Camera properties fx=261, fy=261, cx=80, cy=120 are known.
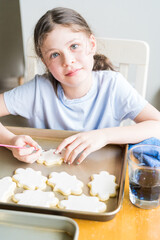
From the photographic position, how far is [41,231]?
484 mm

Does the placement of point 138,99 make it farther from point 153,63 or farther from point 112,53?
point 153,63

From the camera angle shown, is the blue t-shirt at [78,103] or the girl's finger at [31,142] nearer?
the girl's finger at [31,142]

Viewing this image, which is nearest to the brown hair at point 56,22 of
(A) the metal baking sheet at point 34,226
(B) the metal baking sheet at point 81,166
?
(B) the metal baking sheet at point 81,166

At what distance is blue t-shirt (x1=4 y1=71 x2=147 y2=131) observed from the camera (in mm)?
1042

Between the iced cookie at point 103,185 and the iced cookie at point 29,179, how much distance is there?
0.12m

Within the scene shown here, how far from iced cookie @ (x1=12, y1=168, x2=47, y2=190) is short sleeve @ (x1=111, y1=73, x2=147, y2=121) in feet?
1.56

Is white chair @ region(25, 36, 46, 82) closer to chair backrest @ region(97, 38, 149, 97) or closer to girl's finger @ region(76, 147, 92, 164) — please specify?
chair backrest @ region(97, 38, 149, 97)

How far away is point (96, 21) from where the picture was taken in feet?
6.10

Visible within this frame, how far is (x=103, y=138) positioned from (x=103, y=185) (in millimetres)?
192

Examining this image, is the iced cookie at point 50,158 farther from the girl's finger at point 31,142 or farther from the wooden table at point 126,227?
the wooden table at point 126,227

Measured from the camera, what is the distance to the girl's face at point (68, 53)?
86 centimetres

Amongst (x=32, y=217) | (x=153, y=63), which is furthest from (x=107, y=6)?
(x=32, y=217)

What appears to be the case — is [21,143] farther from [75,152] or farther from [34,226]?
[34,226]

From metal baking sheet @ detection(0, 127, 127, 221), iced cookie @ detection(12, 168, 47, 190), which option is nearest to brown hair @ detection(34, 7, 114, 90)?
metal baking sheet @ detection(0, 127, 127, 221)
